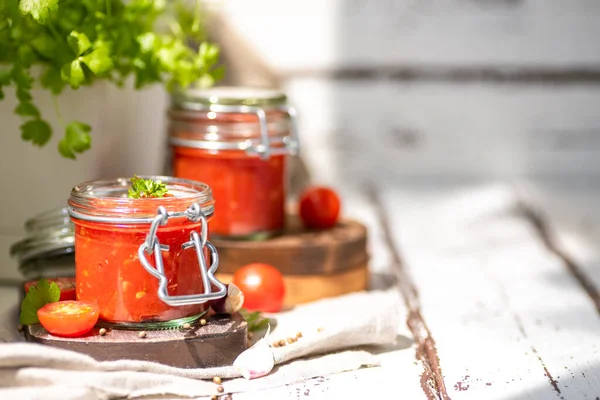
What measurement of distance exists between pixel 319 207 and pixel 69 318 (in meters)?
0.66

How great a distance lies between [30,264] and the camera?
4.53ft

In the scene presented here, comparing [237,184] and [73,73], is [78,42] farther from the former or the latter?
[237,184]

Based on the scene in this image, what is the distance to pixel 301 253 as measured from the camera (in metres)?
1.54

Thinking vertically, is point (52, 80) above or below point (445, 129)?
above

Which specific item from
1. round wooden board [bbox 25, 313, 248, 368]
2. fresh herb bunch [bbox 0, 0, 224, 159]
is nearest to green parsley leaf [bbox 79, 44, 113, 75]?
fresh herb bunch [bbox 0, 0, 224, 159]

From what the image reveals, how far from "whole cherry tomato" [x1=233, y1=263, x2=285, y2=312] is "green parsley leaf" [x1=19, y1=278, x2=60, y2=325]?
332 millimetres

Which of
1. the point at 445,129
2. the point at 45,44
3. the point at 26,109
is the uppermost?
the point at 45,44

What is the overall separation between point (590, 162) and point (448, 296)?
1.25 m

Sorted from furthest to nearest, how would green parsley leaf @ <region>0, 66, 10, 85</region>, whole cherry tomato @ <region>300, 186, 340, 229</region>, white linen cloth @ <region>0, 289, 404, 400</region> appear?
whole cherry tomato @ <region>300, 186, 340, 229</region>, green parsley leaf @ <region>0, 66, 10, 85</region>, white linen cloth @ <region>0, 289, 404, 400</region>

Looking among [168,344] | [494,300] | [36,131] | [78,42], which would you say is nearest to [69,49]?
[78,42]

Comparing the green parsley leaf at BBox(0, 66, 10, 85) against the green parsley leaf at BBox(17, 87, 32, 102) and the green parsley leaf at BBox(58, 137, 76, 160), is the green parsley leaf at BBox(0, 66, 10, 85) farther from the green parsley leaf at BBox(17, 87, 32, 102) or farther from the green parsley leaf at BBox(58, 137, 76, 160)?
the green parsley leaf at BBox(58, 137, 76, 160)

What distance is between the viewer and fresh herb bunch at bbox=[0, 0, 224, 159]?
1.23 m

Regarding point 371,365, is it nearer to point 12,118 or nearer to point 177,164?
point 177,164

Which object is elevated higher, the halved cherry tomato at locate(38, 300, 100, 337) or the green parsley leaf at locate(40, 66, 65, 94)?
the green parsley leaf at locate(40, 66, 65, 94)
